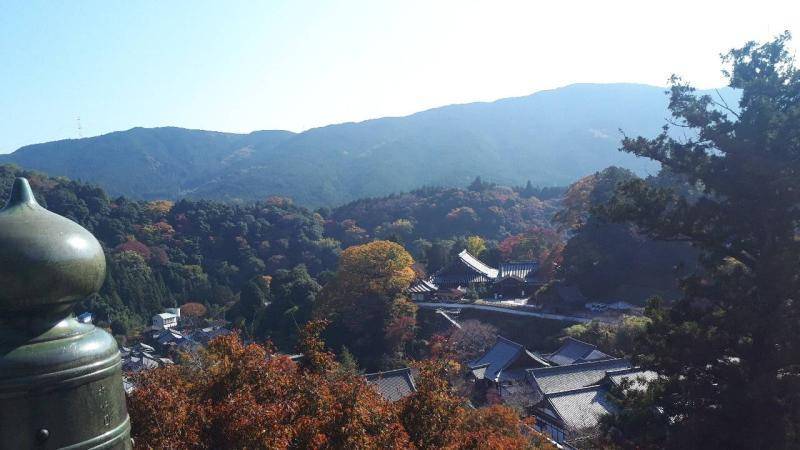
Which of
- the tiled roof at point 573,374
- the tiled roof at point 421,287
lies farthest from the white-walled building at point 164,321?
the tiled roof at point 573,374

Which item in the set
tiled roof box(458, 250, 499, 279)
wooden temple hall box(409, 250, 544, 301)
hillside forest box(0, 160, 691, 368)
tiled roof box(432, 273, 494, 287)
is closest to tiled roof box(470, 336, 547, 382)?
hillside forest box(0, 160, 691, 368)

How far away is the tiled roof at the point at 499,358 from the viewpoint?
17891 millimetres

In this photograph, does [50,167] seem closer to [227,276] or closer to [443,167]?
[443,167]

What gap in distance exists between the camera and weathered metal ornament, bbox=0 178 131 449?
4.38 ft

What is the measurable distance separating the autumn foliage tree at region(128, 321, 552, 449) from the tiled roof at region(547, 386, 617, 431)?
7782mm

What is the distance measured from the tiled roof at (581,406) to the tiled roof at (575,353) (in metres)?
3.33

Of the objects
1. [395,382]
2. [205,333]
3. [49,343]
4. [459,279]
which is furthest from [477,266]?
[49,343]

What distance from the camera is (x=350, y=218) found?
52.3m

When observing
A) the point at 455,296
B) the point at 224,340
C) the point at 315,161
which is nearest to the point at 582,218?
the point at 455,296

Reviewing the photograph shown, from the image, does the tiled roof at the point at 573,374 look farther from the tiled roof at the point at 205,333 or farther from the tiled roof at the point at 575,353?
the tiled roof at the point at 205,333

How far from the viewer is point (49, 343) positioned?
54.7 inches

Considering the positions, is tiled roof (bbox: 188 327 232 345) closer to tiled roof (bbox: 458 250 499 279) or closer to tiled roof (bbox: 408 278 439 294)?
tiled roof (bbox: 408 278 439 294)

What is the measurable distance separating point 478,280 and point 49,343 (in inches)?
1143

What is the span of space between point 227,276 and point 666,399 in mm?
35975
